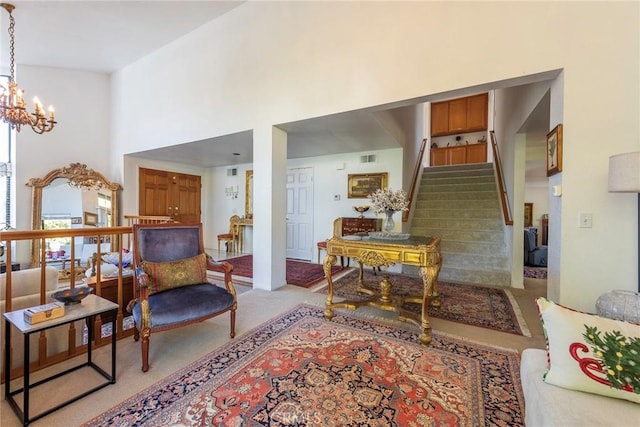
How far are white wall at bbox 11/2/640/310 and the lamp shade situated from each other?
1.27 feet

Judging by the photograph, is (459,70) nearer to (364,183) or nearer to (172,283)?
(364,183)

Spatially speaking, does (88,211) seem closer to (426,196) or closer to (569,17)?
(426,196)

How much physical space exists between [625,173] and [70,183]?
782 centimetres

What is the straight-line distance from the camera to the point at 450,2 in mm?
2482

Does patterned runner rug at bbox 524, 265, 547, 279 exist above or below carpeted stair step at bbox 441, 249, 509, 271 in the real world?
below

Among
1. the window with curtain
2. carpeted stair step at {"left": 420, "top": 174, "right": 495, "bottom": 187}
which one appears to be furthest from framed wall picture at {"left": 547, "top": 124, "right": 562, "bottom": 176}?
the window with curtain

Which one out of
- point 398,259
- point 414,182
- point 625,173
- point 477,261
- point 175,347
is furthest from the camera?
point 414,182

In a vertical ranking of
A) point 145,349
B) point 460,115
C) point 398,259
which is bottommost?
point 145,349

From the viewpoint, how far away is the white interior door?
6.01m

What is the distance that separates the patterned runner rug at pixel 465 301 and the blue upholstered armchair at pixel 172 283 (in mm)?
1713

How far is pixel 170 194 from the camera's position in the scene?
6.57 metres

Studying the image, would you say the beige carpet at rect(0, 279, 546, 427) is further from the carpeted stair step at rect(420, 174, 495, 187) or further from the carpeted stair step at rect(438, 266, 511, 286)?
the carpeted stair step at rect(420, 174, 495, 187)

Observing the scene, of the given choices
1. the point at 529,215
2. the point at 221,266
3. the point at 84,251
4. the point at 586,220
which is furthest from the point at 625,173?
the point at 529,215

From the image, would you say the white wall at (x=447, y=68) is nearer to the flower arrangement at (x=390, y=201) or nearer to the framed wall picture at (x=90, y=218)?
the flower arrangement at (x=390, y=201)
